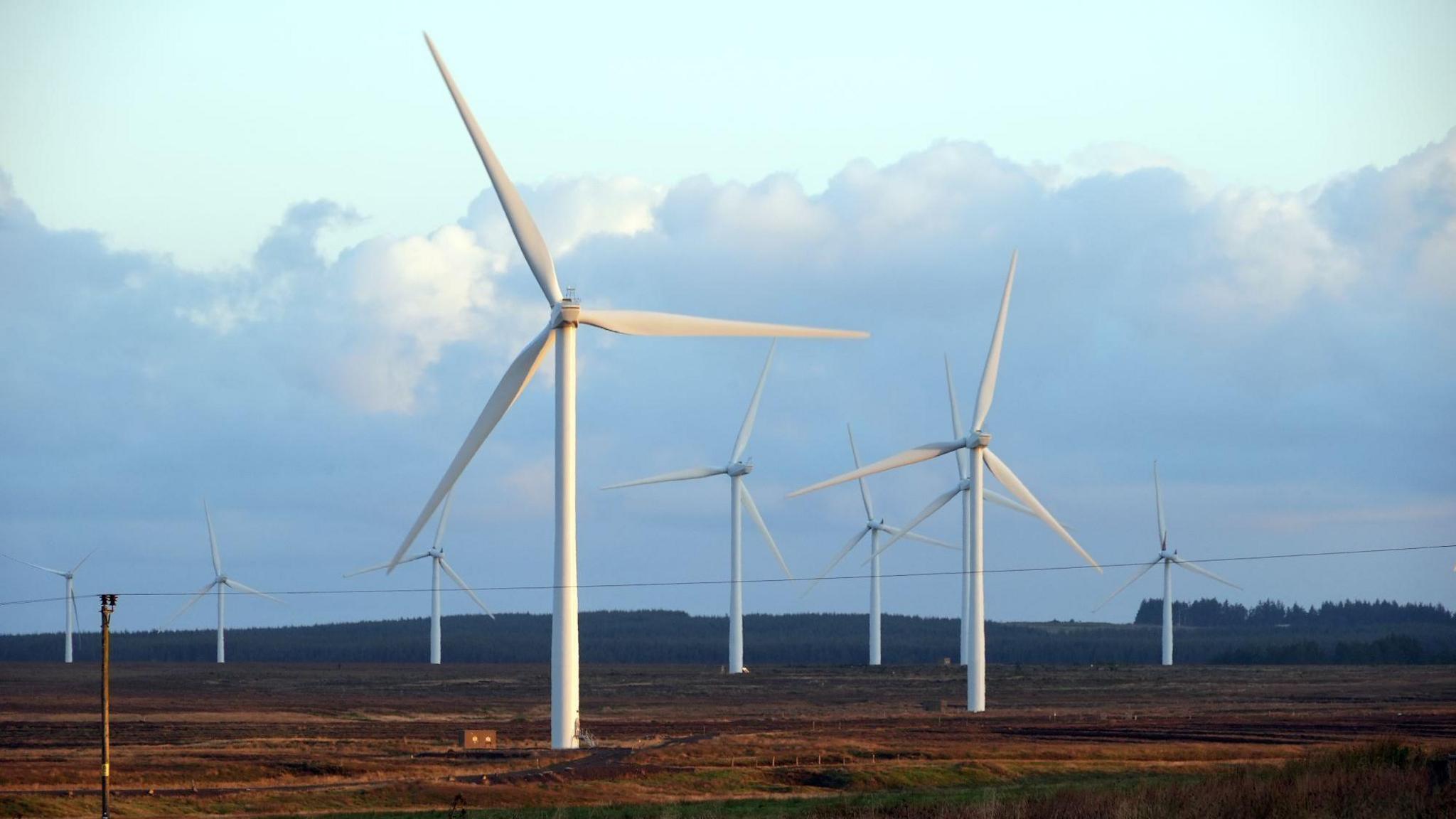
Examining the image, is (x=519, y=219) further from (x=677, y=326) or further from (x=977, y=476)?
(x=977, y=476)

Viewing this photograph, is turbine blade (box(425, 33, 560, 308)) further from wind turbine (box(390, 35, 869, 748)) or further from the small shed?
the small shed

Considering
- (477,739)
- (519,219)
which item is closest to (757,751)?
(477,739)

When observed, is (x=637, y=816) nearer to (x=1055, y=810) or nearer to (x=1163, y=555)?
(x=1055, y=810)

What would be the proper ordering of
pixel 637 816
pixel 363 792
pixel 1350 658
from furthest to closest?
1. pixel 1350 658
2. pixel 363 792
3. pixel 637 816

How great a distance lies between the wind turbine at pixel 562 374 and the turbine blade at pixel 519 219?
0.02 metres

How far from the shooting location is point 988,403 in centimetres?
7988

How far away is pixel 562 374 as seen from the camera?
55219 mm

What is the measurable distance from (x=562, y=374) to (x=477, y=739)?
14224mm

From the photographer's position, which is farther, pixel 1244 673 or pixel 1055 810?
pixel 1244 673

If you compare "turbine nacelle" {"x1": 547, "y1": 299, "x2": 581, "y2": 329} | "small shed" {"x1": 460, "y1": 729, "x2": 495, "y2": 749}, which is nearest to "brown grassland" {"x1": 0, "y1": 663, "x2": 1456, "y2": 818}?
"small shed" {"x1": 460, "y1": 729, "x2": 495, "y2": 749}

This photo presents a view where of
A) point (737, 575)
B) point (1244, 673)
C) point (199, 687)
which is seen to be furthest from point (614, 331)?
point (1244, 673)

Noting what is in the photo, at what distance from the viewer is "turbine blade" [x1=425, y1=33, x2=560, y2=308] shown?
53.1m

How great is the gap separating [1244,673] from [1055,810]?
331 feet

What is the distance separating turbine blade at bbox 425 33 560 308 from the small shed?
52.4ft
